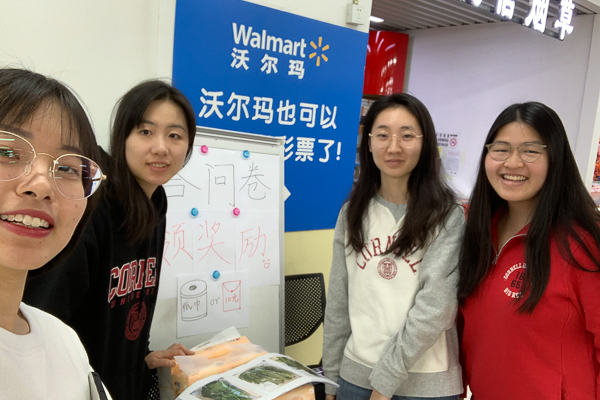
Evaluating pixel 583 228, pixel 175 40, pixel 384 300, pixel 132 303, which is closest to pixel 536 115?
pixel 583 228

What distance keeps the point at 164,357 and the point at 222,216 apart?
662mm

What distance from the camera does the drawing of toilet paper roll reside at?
187 centimetres

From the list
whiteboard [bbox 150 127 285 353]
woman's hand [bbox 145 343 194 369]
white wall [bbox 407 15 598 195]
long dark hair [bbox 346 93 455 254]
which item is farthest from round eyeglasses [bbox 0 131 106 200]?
white wall [bbox 407 15 598 195]

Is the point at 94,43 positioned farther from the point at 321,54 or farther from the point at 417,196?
the point at 417,196

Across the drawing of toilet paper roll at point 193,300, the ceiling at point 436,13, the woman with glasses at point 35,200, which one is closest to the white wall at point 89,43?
the drawing of toilet paper roll at point 193,300

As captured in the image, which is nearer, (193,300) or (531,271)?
(531,271)

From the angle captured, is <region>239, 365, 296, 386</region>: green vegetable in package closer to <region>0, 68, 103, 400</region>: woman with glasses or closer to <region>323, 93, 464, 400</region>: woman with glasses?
<region>323, 93, 464, 400</region>: woman with glasses

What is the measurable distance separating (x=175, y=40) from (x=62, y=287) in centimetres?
131

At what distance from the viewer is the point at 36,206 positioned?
0.66 meters

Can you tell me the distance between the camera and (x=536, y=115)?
138 centimetres

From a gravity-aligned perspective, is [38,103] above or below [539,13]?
below

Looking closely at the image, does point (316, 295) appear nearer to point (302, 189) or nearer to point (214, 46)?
point (302, 189)

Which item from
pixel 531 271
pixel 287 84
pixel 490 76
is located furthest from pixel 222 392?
pixel 490 76

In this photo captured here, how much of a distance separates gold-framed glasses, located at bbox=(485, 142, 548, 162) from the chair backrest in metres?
1.23
